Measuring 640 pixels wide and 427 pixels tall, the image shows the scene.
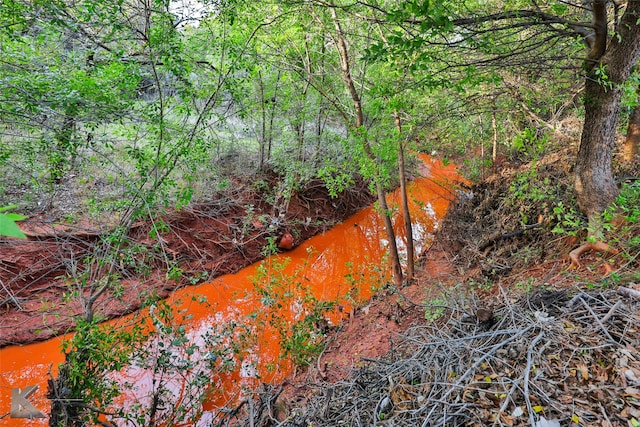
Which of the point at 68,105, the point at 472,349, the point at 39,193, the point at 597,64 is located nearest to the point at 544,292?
the point at 472,349

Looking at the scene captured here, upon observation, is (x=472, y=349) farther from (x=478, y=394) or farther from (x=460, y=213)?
(x=460, y=213)

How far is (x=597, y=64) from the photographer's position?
3445mm

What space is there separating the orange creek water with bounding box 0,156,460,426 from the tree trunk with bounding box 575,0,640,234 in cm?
262

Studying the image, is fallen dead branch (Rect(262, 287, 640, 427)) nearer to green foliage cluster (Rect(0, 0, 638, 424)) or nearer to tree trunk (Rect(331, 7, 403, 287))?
green foliage cluster (Rect(0, 0, 638, 424))

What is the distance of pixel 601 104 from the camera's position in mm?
3607

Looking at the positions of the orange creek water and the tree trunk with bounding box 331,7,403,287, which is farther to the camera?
the tree trunk with bounding box 331,7,403,287

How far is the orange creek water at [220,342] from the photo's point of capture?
4.21 m

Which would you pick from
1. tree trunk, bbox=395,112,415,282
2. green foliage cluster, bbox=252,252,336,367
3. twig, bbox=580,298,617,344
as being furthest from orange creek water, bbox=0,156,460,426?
twig, bbox=580,298,617,344

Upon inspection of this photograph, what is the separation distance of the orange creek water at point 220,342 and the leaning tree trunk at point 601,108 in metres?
2.63

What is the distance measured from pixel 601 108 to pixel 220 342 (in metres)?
5.41

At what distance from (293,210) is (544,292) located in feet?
25.2

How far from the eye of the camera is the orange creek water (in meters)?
4.21

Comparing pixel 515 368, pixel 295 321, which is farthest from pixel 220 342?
pixel 515 368

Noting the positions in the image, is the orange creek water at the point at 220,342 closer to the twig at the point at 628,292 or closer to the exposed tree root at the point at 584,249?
the exposed tree root at the point at 584,249
